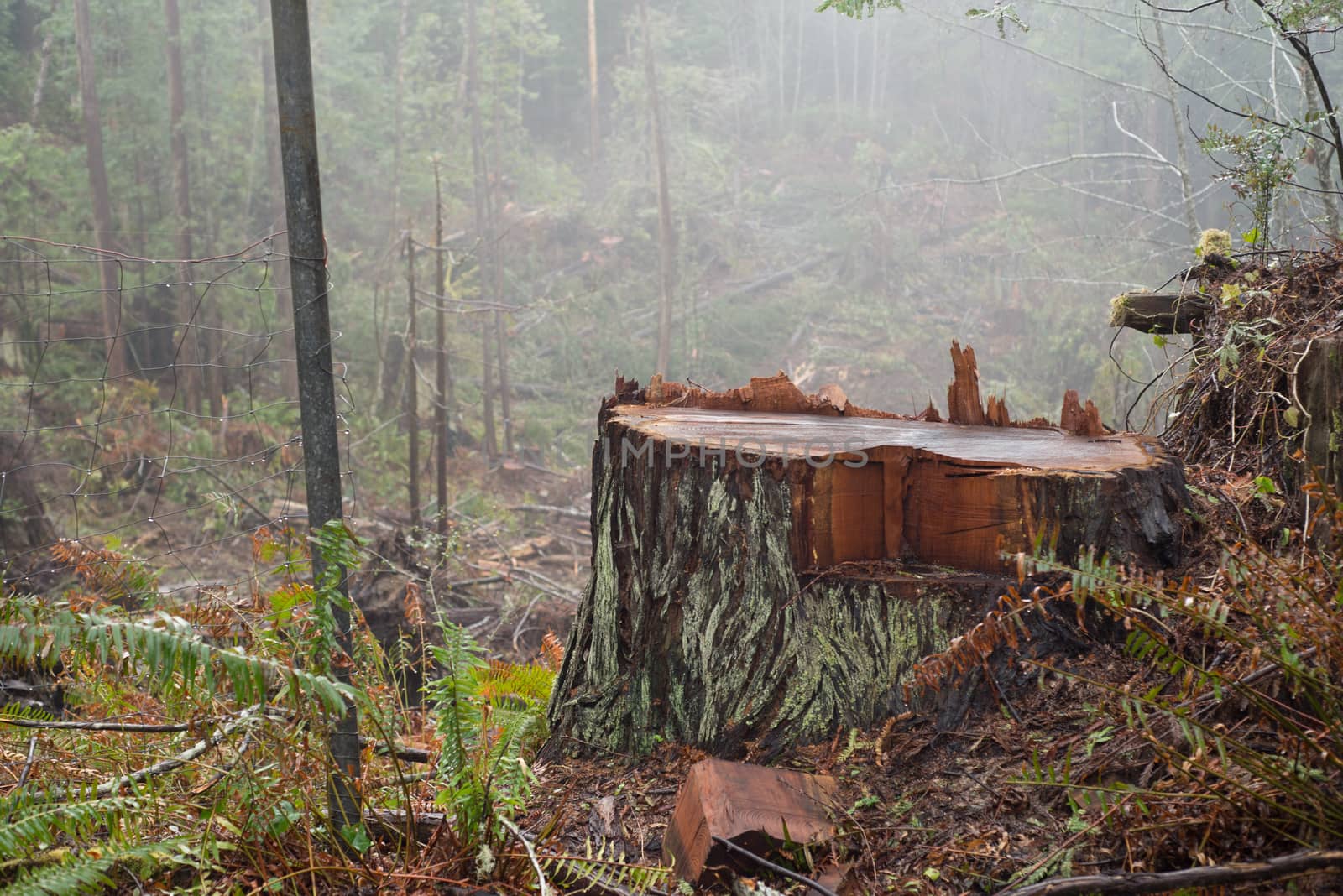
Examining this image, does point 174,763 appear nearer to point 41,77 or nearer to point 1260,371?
point 1260,371

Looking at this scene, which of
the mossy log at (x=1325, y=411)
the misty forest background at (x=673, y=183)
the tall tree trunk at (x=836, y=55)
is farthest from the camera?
the tall tree trunk at (x=836, y=55)

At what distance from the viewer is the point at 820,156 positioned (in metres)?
29.4

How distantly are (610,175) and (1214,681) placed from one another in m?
26.3

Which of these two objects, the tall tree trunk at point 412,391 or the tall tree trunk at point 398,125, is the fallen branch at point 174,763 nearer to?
the tall tree trunk at point 412,391

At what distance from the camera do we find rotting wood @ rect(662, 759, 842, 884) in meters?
2.06

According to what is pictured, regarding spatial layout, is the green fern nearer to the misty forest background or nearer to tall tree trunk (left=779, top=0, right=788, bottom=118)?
the misty forest background

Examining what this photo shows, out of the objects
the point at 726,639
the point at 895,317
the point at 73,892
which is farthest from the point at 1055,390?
the point at 73,892

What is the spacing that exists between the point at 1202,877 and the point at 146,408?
14.3 m

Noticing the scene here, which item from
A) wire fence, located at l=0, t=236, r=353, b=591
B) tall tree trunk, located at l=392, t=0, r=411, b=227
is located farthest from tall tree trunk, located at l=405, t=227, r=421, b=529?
tall tree trunk, located at l=392, t=0, r=411, b=227

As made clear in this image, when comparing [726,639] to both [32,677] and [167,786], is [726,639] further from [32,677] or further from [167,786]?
[32,677]

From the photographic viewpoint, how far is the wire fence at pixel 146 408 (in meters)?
10.1

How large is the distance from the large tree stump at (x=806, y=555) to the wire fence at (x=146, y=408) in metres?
7.03

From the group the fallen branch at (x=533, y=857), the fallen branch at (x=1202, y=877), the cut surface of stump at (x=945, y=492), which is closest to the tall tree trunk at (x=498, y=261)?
the cut surface of stump at (x=945, y=492)

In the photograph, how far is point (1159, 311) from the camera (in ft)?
14.5
